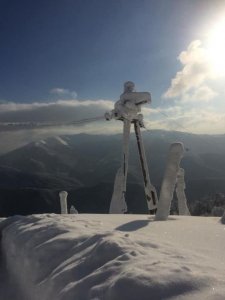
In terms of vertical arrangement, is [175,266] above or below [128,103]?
below

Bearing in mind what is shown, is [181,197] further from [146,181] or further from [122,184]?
[122,184]

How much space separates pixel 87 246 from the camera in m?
5.49

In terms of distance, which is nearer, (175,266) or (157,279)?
(157,279)

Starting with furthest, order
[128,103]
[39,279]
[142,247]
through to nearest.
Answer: [128,103]
[39,279]
[142,247]

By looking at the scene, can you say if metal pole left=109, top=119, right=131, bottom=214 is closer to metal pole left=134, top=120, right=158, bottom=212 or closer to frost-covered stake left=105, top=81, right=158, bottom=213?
frost-covered stake left=105, top=81, right=158, bottom=213

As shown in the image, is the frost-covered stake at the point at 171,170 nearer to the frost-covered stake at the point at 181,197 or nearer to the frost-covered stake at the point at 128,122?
the frost-covered stake at the point at 181,197

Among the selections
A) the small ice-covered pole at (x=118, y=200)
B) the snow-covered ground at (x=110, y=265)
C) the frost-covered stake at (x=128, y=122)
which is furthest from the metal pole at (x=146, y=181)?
the snow-covered ground at (x=110, y=265)

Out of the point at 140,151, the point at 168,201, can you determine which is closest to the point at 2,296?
the point at 168,201

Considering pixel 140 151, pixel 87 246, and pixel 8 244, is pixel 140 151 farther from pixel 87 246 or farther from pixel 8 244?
pixel 87 246

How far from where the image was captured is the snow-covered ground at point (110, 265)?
134 inches

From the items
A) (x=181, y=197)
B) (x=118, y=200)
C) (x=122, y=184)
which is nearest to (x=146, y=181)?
(x=122, y=184)

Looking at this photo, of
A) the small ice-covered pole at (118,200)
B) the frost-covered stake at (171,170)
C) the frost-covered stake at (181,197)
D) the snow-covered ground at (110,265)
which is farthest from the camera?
the small ice-covered pole at (118,200)

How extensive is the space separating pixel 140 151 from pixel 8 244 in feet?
54.2

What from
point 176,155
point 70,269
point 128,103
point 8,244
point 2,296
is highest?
point 128,103
